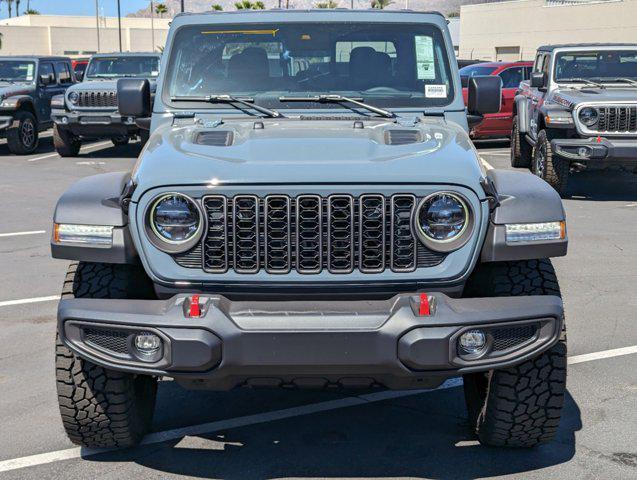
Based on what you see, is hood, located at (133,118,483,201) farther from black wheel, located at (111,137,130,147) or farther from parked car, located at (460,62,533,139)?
black wheel, located at (111,137,130,147)

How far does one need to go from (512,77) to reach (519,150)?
3674 mm

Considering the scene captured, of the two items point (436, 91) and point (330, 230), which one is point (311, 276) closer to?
point (330, 230)

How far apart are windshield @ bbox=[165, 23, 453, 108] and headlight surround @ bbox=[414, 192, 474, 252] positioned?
149 centimetres

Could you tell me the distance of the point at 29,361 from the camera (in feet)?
19.4

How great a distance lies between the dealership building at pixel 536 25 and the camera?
5041cm

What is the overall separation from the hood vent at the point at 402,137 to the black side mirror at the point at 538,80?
349 inches

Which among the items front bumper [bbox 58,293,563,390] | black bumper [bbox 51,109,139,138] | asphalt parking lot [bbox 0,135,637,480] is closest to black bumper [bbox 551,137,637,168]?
asphalt parking lot [bbox 0,135,637,480]

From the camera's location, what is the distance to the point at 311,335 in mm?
3682

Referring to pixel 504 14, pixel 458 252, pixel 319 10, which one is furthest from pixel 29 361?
pixel 504 14

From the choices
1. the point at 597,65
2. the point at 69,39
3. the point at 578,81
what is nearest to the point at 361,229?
the point at 578,81

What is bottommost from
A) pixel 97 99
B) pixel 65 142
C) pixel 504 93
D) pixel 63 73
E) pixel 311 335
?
pixel 65 142

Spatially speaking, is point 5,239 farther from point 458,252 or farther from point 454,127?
point 458,252

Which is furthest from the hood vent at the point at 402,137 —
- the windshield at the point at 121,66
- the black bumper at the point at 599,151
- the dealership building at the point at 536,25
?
the dealership building at the point at 536,25

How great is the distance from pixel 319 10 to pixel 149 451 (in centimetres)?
269
